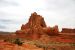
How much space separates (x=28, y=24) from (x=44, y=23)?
5.22 m

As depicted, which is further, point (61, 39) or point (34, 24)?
point (34, 24)

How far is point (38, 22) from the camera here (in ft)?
230

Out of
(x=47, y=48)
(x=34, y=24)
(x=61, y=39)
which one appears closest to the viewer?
Result: (x=47, y=48)

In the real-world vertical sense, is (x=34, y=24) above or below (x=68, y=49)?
above

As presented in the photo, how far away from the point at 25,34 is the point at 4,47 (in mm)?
38955

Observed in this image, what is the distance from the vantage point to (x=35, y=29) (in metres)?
63.1

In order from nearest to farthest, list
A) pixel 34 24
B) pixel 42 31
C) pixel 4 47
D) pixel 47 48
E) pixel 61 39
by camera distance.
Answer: pixel 4 47 → pixel 47 48 → pixel 61 39 → pixel 42 31 → pixel 34 24

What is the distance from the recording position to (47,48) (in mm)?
35875

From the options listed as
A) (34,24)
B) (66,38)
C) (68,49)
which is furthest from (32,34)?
(68,49)

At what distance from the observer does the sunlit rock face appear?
6200 cm

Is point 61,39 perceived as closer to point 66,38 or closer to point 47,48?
point 66,38

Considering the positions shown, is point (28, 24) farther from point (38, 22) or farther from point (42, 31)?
point (42, 31)

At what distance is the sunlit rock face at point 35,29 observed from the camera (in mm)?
62000

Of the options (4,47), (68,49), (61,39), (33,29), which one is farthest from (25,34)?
(4,47)
